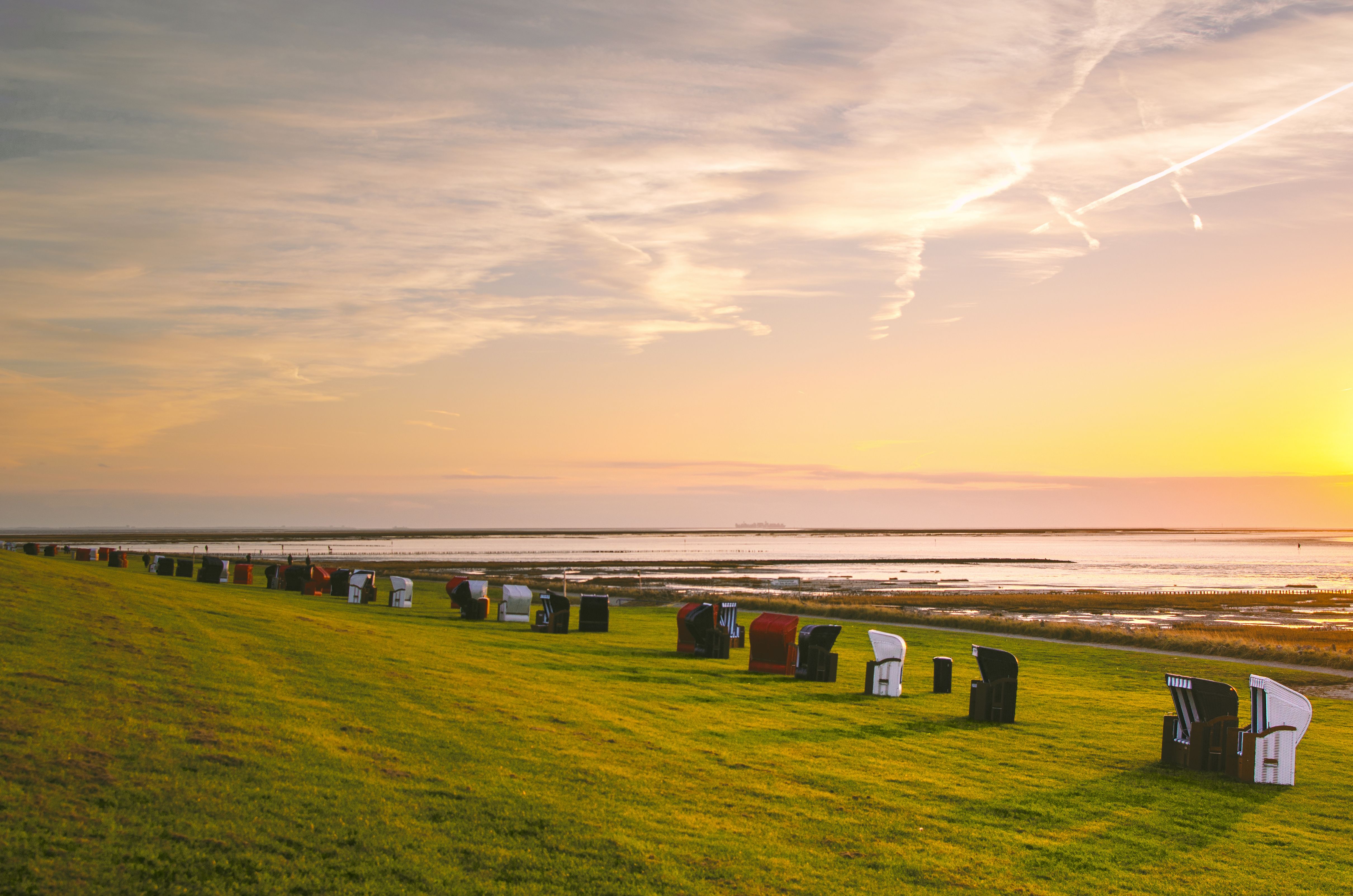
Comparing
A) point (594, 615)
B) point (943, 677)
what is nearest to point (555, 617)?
point (594, 615)

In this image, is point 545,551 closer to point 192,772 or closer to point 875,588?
point 875,588

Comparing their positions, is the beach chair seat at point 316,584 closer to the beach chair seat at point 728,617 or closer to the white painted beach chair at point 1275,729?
the beach chair seat at point 728,617

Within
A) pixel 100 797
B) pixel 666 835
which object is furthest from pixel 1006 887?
pixel 100 797

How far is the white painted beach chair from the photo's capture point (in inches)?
626

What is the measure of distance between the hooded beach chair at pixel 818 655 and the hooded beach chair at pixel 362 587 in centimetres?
2886

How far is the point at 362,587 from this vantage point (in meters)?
46.9

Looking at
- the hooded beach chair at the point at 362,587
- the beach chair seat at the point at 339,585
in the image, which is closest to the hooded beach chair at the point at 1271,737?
the hooded beach chair at the point at 362,587

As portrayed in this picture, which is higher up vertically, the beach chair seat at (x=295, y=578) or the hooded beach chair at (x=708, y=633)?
the hooded beach chair at (x=708, y=633)

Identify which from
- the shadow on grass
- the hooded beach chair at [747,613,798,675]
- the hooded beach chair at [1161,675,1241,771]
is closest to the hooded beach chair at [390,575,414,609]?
the hooded beach chair at [747,613,798,675]

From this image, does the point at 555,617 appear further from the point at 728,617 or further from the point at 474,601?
the point at 728,617

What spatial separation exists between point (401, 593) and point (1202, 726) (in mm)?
37736

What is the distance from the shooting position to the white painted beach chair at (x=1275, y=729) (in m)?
15.9

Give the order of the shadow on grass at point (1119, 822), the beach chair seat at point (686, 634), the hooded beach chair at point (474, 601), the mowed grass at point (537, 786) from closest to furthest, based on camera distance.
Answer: the mowed grass at point (537, 786), the shadow on grass at point (1119, 822), the beach chair seat at point (686, 634), the hooded beach chair at point (474, 601)

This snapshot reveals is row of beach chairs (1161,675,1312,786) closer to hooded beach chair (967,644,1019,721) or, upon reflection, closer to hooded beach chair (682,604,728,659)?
hooded beach chair (967,644,1019,721)
